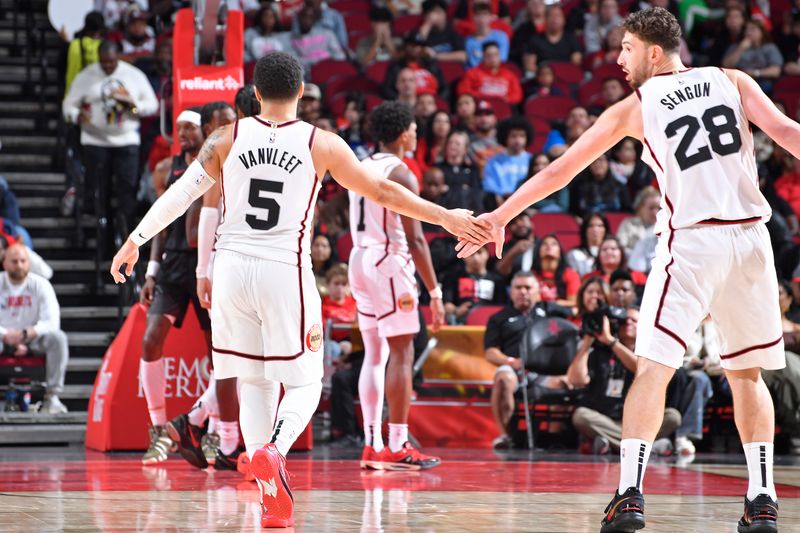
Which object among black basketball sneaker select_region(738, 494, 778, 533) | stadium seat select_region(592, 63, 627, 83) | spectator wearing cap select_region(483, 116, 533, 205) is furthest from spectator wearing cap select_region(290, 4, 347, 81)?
black basketball sneaker select_region(738, 494, 778, 533)

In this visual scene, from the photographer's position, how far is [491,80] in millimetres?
15086

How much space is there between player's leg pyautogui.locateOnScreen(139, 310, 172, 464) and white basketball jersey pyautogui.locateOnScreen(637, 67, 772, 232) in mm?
4153

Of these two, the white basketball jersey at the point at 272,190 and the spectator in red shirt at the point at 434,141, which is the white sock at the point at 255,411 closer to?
the white basketball jersey at the point at 272,190

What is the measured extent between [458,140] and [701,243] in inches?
327

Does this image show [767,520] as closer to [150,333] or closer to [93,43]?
[150,333]

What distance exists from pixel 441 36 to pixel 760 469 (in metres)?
11.3

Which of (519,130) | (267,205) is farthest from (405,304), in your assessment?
(519,130)

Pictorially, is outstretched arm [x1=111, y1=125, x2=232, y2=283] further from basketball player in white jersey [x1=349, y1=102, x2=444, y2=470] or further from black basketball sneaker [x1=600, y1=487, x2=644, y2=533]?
black basketball sneaker [x1=600, y1=487, x2=644, y2=533]

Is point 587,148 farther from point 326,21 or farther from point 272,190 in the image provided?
point 326,21

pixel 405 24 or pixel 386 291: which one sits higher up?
pixel 405 24

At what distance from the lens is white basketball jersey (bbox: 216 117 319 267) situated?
213 inches

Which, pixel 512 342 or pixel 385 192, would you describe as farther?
pixel 512 342

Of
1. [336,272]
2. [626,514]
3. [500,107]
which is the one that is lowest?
[626,514]

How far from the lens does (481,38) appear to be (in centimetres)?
1572
